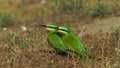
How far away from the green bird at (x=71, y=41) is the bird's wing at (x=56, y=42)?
55 millimetres

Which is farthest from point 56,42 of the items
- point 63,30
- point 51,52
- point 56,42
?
point 51,52

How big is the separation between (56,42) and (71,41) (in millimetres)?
259

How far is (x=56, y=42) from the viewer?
7289 millimetres

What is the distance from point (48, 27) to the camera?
752cm

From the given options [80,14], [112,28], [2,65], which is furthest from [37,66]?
[80,14]

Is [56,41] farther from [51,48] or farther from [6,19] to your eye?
[6,19]

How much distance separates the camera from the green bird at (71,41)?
Answer: 7066 mm

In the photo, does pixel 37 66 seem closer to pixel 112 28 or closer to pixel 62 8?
pixel 112 28

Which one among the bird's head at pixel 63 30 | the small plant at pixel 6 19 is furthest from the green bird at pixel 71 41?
the small plant at pixel 6 19

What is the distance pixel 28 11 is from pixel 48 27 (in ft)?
28.3

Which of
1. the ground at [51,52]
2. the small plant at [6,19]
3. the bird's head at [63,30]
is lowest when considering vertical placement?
the ground at [51,52]

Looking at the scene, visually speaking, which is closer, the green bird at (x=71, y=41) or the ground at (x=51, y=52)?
the ground at (x=51, y=52)

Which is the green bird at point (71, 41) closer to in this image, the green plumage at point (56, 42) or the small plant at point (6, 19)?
the green plumage at point (56, 42)

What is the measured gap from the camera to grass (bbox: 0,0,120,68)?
6816mm
